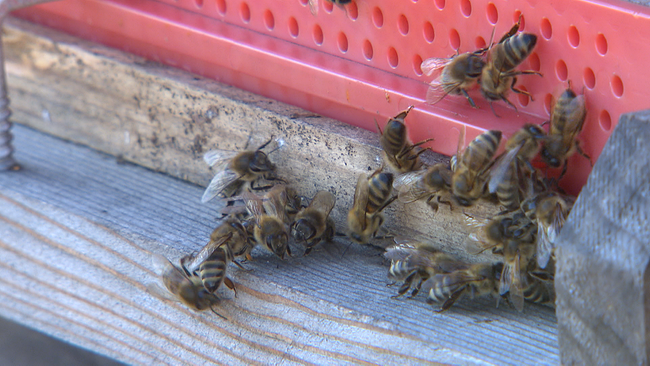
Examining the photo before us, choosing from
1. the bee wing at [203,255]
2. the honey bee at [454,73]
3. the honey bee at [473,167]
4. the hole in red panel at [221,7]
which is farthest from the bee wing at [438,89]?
the hole in red panel at [221,7]

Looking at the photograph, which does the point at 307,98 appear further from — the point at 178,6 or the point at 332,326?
the point at 332,326

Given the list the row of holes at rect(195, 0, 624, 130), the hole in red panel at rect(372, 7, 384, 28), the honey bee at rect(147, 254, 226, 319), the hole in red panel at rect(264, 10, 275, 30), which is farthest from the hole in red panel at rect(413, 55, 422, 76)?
the honey bee at rect(147, 254, 226, 319)

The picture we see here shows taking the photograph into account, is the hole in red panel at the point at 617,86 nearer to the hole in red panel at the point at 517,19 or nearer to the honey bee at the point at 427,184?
the hole in red panel at the point at 517,19

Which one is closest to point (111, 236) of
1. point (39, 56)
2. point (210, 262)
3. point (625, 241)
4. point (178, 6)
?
point (210, 262)

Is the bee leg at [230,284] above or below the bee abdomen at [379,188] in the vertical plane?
below

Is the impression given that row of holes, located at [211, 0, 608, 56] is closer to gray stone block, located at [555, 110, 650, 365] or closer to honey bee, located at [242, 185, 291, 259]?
gray stone block, located at [555, 110, 650, 365]

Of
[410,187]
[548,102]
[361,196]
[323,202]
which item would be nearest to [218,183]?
[323,202]
